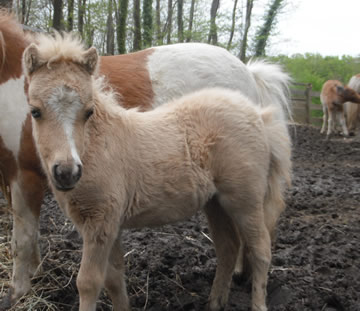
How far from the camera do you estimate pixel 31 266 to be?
343 cm

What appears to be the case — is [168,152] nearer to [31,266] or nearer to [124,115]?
[124,115]

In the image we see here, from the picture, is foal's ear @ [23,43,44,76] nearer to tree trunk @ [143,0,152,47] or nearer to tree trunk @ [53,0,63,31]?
tree trunk @ [53,0,63,31]

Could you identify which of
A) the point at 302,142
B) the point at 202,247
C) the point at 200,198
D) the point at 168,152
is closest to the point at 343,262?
the point at 202,247

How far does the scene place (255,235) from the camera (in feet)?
8.76

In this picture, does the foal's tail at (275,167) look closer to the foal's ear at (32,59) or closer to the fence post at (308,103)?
the foal's ear at (32,59)

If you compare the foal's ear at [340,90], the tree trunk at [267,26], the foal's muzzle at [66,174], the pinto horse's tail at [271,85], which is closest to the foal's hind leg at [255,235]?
the foal's muzzle at [66,174]

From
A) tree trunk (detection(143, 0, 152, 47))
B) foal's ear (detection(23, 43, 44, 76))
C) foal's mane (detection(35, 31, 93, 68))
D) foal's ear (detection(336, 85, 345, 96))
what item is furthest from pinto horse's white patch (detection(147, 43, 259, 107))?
tree trunk (detection(143, 0, 152, 47))

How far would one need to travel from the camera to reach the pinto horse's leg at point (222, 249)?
289 centimetres

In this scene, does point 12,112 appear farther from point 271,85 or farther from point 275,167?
point 271,85

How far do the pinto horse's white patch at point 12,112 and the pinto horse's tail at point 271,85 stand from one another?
2743 millimetres

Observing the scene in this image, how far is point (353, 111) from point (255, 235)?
13.7 meters

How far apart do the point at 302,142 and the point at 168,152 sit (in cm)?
992

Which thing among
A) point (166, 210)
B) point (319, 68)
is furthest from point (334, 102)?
point (166, 210)

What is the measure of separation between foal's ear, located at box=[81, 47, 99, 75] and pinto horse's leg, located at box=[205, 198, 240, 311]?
1362mm
